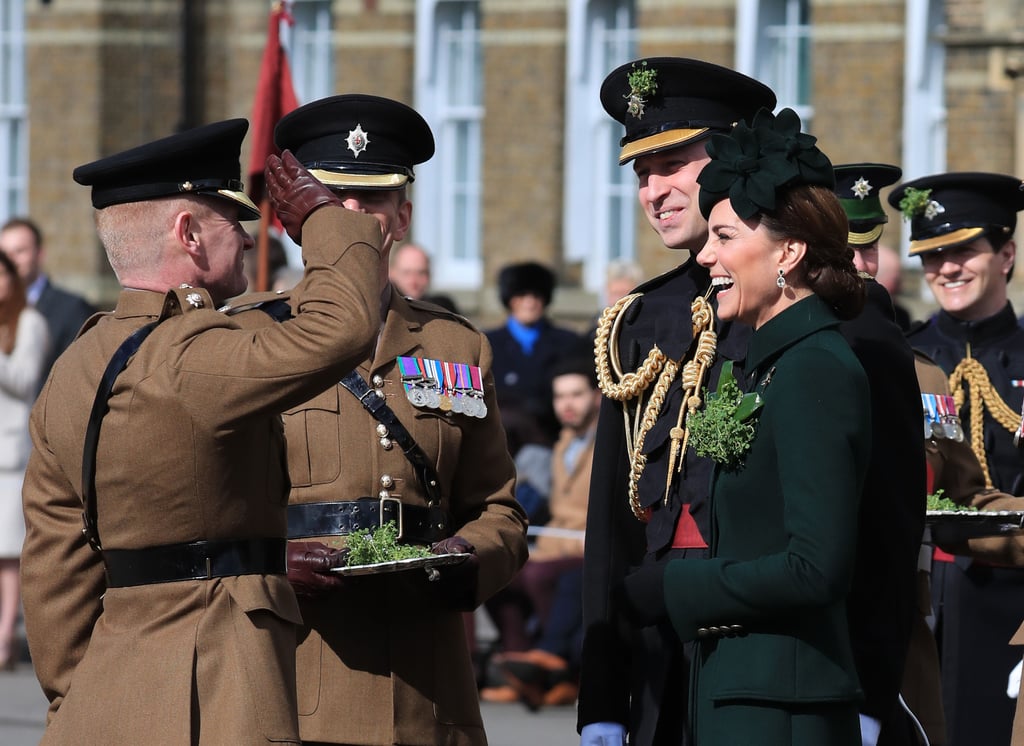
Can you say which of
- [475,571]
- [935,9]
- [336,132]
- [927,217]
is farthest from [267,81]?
[935,9]

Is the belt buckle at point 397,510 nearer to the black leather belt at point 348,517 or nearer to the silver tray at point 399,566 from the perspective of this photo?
the black leather belt at point 348,517

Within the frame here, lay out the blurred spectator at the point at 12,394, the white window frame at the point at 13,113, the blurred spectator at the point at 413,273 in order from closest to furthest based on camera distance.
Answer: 1. the blurred spectator at the point at 12,394
2. the blurred spectator at the point at 413,273
3. the white window frame at the point at 13,113

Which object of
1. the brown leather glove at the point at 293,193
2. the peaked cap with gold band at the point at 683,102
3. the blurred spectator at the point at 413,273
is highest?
the peaked cap with gold band at the point at 683,102

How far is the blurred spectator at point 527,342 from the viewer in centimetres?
1091

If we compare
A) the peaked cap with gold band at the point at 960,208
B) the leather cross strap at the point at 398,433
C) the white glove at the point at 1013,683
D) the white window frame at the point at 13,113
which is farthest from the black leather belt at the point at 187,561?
the white window frame at the point at 13,113

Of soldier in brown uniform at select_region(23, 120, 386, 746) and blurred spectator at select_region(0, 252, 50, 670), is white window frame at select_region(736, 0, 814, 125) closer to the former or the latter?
blurred spectator at select_region(0, 252, 50, 670)

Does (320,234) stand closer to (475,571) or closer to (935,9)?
(475,571)

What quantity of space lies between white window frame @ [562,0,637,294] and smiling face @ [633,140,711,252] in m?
12.5

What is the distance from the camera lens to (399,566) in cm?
414

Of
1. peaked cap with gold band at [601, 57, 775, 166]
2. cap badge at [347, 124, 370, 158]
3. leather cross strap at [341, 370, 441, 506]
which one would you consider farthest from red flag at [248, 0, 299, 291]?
peaked cap with gold band at [601, 57, 775, 166]

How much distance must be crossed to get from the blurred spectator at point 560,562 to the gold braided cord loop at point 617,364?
16.9 ft

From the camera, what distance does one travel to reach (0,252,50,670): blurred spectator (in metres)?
10.2

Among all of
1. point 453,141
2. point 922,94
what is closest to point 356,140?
point 922,94

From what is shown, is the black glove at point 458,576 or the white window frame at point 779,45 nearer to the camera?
the black glove at point 458,576
